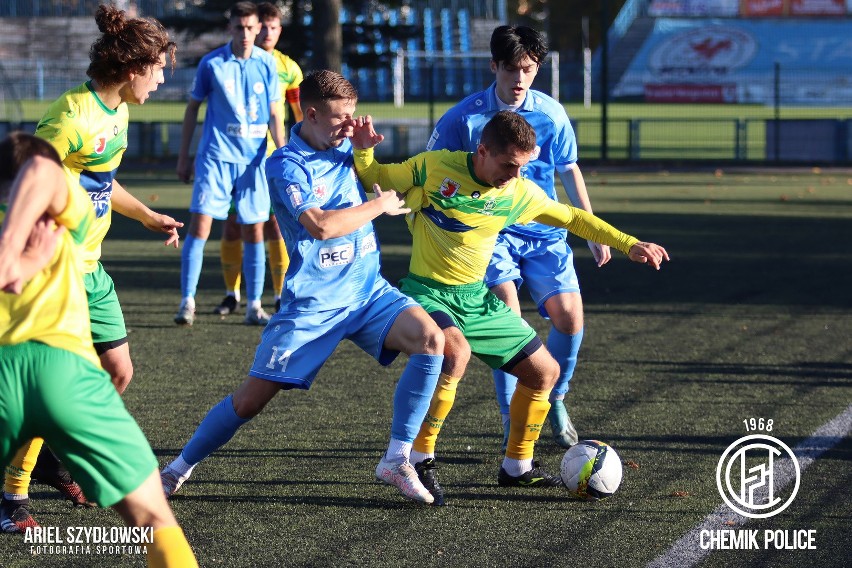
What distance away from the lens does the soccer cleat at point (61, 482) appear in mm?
4719

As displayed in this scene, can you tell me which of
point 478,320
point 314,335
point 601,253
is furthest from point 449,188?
point 601,253

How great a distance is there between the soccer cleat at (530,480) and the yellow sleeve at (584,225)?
0.96 metres

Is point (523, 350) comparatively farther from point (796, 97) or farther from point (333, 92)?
point (796, 97)

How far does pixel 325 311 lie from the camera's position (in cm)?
469

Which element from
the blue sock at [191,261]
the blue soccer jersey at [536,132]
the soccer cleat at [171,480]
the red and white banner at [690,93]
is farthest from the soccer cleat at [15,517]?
the red and white banner at [690,93]

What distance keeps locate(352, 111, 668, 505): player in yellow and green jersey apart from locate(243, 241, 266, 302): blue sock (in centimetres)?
388

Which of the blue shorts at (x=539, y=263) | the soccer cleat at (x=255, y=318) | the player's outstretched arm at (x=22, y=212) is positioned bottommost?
the soccer cleat at (x=255, y=318)

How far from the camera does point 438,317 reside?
15.9ft

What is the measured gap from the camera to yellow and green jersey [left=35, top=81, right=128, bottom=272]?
15.2 ft

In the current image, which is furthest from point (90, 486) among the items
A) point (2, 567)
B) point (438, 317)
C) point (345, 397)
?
point (345, 397)

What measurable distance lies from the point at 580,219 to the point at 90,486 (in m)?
2.50

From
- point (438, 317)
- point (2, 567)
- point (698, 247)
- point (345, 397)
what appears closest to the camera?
point (2, 567)

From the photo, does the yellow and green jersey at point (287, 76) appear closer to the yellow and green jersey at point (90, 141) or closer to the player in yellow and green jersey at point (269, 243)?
the player in yellow and green jersey at point (269, 243)

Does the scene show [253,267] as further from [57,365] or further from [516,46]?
[57,365]
